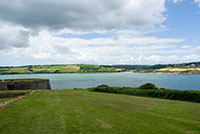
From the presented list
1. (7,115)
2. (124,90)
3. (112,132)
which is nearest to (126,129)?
(112,132)

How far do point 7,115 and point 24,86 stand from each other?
37507 millimetres

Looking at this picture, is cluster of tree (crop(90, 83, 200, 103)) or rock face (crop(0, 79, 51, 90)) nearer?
cluster of tree (crop(90, 83, 200, 103))

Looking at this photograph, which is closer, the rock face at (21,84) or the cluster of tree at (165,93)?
the cluster of tree at (165,93)

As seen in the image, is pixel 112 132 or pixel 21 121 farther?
pixel 21 121

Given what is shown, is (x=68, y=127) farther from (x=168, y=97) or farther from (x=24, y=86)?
(x=24, y=86)

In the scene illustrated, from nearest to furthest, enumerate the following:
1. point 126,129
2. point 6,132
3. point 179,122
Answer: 1. point 6,132
2. point 126,129
3. point 179,122

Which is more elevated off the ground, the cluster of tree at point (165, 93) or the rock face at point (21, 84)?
the rock face at point (21, 84)

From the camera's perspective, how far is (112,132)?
413 inches

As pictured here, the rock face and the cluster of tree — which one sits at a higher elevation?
the rock face


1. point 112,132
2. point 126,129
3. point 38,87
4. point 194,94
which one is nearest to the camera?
point 112,132

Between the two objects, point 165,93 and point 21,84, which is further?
point 21,84

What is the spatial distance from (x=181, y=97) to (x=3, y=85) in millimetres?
40773

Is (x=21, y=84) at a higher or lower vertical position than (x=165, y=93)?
higher

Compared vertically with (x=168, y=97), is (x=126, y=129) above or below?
above
